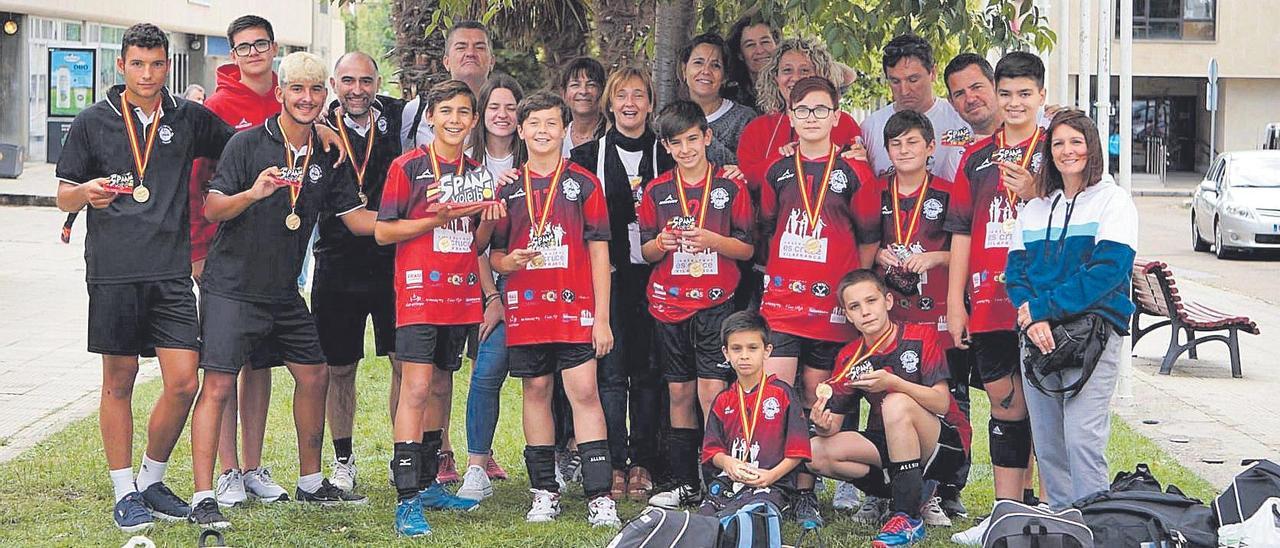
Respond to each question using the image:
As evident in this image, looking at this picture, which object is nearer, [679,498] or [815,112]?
[815,112]

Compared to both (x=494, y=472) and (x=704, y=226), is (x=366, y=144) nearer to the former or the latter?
(x=704, y=226)

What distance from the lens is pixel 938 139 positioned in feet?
22.4

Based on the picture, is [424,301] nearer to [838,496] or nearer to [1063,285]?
[838,496]

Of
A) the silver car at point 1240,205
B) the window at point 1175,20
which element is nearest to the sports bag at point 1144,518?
the silver car at point 1240,205

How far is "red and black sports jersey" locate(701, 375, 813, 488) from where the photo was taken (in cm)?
607

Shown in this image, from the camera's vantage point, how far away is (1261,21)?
46.4 meters

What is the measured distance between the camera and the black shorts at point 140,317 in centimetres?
619

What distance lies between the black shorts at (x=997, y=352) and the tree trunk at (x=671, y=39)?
2.52 meters

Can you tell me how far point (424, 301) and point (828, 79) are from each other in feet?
6.99

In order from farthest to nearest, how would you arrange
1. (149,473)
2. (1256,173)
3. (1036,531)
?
(1256,173) → (149,473) → (1036,531)

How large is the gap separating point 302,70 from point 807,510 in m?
2.87

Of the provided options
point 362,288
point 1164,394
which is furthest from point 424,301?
point 1164,394

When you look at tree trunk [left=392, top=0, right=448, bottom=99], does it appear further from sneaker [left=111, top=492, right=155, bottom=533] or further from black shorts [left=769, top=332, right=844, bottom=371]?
black shorts [left=769, top=332, right=844, bottom=371]

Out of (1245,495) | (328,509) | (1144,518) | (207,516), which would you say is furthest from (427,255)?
(1245,495)
